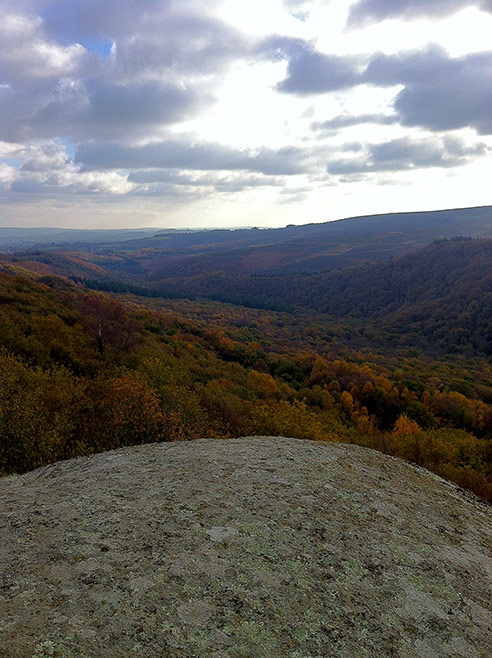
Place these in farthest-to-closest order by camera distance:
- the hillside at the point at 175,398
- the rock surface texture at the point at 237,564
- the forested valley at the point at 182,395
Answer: the forested valley at the point at 182,395
the hillside at the point at 175,398
the rock surface texture at the point at 237,564

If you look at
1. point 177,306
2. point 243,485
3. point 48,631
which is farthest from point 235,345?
point 177,306

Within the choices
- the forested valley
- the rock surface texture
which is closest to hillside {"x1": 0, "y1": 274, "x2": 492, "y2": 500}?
the forested valley

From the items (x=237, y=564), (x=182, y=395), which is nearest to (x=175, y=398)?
(x=182, y=395)

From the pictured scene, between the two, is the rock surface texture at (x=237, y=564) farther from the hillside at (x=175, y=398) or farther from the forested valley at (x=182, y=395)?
the forested valley at (x=182, y=395)

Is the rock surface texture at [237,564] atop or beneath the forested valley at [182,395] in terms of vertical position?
atop

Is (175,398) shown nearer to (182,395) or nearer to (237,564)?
(182,395)

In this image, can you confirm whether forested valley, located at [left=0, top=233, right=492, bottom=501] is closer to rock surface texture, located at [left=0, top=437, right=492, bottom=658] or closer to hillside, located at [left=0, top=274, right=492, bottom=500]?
hillside, located at [left=0, top=274, right=492, bottom=500]

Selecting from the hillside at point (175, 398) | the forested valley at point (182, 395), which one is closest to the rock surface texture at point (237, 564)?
the hillside at point (175, 398)

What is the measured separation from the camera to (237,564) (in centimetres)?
554

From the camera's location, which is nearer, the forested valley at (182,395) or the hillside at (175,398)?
the hillside at (175,398)

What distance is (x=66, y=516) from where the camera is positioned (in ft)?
21.3

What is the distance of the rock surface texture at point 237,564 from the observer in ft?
13.9

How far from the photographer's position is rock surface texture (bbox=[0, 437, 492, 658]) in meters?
4.23

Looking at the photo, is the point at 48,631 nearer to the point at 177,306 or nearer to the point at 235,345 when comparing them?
the point at 235,345
